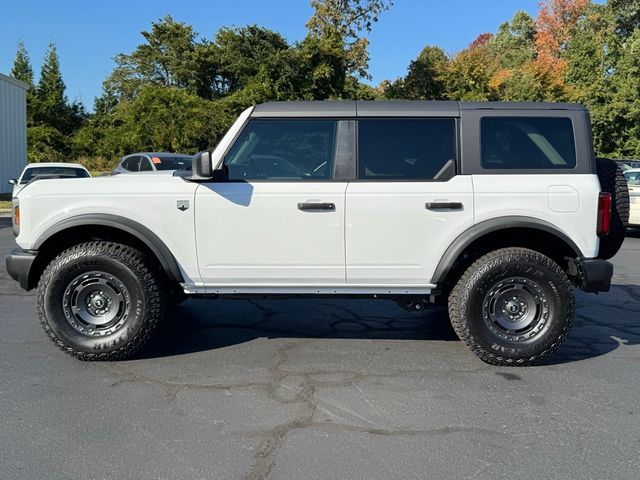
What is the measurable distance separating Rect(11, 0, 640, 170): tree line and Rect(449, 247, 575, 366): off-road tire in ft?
86.5

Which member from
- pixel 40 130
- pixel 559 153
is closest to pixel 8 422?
pixel 559 153

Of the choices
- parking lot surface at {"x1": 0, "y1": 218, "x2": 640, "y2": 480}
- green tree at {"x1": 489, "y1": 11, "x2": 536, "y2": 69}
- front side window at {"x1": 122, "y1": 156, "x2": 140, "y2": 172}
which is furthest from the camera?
green tree at {"x1": 489, "y1": 11, "x2": 536, "y2": 69}

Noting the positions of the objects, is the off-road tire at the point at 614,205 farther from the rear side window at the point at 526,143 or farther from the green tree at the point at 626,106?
the green tree at the point at 626,106

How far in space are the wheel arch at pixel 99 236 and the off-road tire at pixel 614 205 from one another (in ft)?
11.5

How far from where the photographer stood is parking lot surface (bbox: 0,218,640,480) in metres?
3.10

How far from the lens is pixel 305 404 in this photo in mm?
3857

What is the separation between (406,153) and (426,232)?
2.19 ft

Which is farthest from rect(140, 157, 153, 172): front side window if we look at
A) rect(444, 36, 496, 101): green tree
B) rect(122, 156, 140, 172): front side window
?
rect(444, 36, 496, 101): green tree

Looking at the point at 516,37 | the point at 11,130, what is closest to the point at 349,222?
the point at 11,130

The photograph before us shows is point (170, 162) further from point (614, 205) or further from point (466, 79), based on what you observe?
point (466, 79)

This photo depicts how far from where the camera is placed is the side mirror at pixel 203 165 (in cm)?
441

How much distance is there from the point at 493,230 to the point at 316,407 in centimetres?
191

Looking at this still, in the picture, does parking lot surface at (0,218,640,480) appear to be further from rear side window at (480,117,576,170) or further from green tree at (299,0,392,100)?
green tree at (299,0,392,100)

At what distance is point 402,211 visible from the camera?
4484 millimetres
